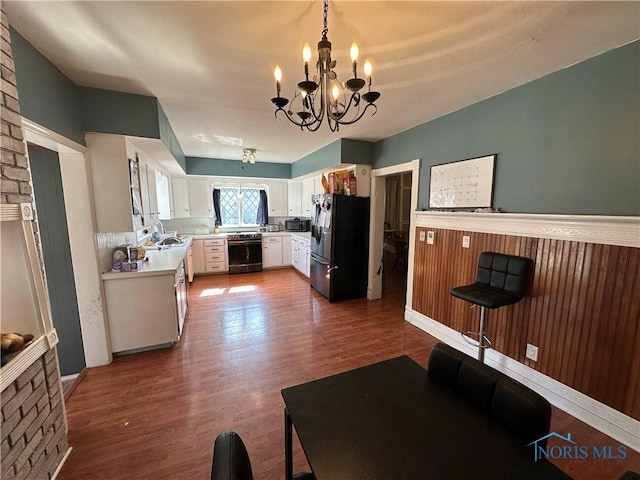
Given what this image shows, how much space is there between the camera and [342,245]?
3906mm

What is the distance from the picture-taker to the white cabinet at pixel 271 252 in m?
5.72

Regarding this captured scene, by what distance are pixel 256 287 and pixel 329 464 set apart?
13.3 ft

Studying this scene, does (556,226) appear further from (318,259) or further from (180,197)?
(180,197)

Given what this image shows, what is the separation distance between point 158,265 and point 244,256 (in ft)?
9.15

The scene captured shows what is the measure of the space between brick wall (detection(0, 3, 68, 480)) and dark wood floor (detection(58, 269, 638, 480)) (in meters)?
0.23

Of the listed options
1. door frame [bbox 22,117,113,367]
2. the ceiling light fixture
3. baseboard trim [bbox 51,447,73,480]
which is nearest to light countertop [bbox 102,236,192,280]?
door frame [bbox 22,117,113,367]

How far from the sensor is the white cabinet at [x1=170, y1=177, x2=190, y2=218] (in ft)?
17.6

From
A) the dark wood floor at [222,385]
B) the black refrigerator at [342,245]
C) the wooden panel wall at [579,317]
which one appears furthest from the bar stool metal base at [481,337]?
the black refrigerator at [342,245]

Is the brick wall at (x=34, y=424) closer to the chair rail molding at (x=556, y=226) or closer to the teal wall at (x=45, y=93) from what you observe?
the teal wall at (x=45, y=93)

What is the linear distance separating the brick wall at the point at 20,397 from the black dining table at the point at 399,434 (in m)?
Answer: 1.26

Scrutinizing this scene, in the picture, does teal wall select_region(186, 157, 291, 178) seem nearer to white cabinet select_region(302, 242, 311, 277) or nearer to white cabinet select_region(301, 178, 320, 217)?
white cabinet select_region(301, 178, 320, 217)

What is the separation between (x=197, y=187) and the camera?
5605mm

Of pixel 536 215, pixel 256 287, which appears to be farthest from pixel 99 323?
pixel 536 215

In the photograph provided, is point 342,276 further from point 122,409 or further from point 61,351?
point 61,351
